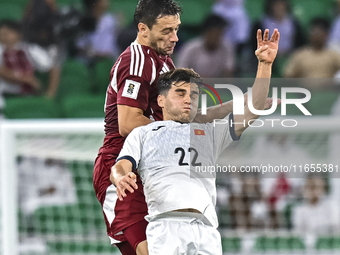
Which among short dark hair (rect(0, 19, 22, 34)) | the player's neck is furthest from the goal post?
short dark hair (rect(0, 19, 22, 34))

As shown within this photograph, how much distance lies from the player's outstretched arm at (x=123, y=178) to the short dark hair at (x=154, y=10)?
699 millimetres

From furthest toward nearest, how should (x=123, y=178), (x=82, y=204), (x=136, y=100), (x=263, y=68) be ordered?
(x=82, y=204), (x=136, y=100), (x=263, y=68), (x=123, y=178)

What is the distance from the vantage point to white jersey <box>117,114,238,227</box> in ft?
7.82

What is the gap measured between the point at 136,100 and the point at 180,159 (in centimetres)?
34

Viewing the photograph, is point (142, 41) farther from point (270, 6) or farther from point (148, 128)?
point (270, 6)

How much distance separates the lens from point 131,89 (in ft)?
8.04

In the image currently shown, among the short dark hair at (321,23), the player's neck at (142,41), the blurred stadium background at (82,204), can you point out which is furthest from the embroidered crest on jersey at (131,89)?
the short dark hair at (321,23)

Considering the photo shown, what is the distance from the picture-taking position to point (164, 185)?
2404 mm

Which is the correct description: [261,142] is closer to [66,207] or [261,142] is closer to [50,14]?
[66,207]

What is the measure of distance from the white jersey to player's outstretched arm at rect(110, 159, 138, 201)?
0.18 feet

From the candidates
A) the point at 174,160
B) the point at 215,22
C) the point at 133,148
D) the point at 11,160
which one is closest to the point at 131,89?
the point at 133,148

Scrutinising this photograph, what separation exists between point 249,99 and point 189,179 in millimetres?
464

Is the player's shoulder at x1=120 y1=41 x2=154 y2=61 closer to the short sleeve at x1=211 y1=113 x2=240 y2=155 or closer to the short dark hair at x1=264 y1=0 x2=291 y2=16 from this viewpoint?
the short sleeve at x1=211 y1=113 x2=240 y2=155

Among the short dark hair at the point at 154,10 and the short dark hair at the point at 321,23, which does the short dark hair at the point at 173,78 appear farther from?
the short dark hair at the point at 321,23
